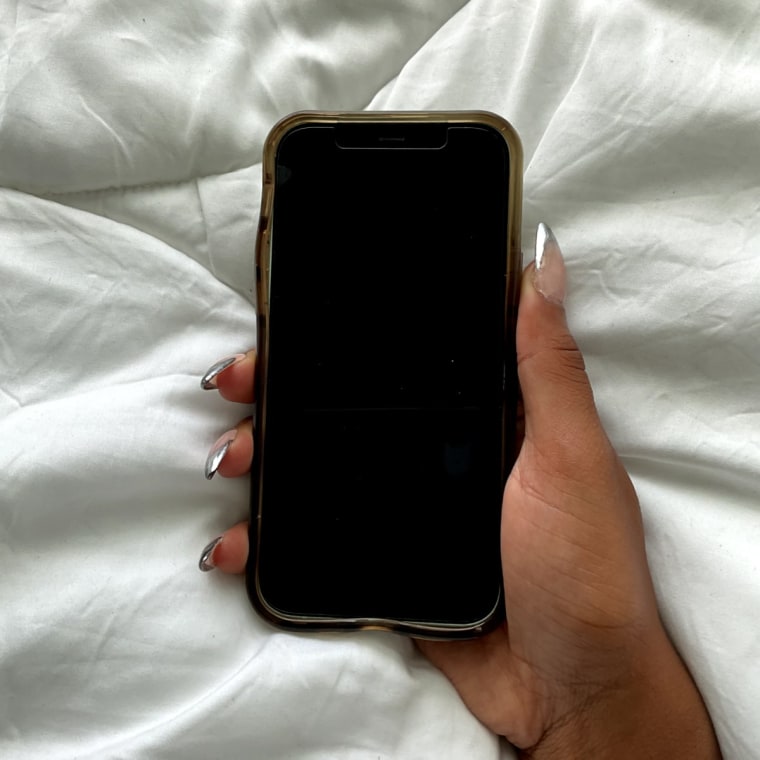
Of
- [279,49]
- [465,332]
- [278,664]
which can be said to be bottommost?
[278,664]

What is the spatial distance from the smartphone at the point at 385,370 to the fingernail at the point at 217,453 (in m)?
0.02

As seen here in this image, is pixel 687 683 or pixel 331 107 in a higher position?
pixel 331 107

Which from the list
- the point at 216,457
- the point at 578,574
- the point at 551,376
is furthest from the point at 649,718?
the point at 216,457

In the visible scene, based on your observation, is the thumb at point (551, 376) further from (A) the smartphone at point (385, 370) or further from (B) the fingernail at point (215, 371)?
(B) the fingernail at point (215, 371)

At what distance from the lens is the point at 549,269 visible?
1.69ft

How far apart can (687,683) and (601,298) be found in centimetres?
26

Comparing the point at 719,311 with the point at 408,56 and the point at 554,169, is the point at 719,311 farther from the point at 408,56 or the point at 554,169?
the point at 408,56

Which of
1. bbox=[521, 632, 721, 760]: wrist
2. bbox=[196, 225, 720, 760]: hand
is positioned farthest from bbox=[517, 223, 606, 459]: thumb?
bbox=[521, 632, 721, 760]: wrist

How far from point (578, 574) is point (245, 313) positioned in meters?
0.29

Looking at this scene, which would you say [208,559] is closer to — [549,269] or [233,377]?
[233,377]

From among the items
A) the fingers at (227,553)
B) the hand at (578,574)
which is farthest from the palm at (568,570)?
the fingers at (227,553)

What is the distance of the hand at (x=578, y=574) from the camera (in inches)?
19.7

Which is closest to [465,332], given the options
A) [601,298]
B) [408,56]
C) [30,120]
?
[601,298]

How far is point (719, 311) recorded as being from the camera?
530 millimetres
